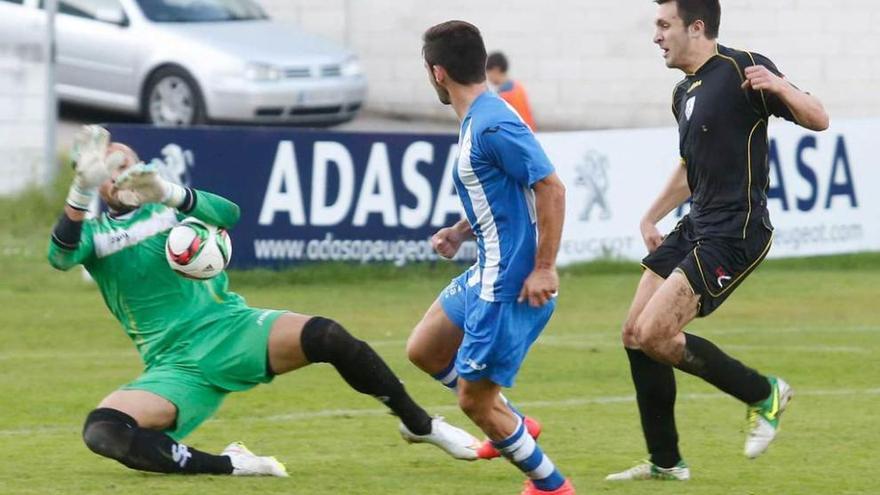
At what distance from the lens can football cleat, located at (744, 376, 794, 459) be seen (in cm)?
732

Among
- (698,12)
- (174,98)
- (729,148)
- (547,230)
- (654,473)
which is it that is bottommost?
(174,98)

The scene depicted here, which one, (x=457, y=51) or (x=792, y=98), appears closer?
(x=457, y=51)

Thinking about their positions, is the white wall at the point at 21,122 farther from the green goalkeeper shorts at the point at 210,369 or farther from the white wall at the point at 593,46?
the green goalkeeper shorts at the point at 210,369

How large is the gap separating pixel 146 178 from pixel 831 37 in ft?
55.8

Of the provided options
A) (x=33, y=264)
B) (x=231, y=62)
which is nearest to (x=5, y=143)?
(x=33, y=264)

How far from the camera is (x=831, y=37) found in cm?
2253

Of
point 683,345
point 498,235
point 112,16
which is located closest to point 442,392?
point 683,345

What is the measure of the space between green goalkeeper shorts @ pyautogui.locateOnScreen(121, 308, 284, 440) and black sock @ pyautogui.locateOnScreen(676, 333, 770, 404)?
1737 mm

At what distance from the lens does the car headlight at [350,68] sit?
68.1ft

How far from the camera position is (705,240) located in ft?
23.8

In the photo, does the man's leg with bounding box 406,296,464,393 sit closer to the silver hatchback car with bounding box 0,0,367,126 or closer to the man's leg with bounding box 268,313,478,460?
the man's leg with bounding box 268,313,478,460

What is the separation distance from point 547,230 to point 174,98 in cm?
1386

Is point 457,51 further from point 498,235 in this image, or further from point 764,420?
point 764,420

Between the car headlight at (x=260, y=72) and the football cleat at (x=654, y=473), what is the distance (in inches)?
502
